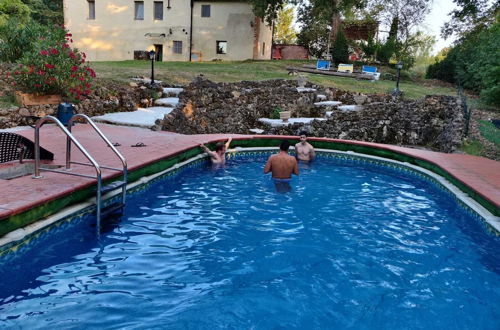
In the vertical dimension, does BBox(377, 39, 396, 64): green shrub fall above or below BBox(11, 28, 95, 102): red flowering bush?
above

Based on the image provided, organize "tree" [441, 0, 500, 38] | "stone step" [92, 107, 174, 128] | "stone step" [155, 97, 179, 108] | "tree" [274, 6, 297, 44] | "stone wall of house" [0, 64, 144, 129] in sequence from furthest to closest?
"tree" [274, 6, 297, 44]
"tree" [441, 0, 500, 38]
"stone step" [155, 97, 179, 108]
"stone step" [92, 107, 174, 128]
"stone wall of house" [0, 64, 144, 129]

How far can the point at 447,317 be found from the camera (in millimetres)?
4062

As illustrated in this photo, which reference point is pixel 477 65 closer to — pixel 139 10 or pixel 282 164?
pixel 282 164

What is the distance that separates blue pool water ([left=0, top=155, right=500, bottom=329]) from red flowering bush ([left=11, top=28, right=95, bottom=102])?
5.46m

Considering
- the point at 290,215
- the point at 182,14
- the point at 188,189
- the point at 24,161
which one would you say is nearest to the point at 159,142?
the point at 188,189

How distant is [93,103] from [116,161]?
6.44 meters

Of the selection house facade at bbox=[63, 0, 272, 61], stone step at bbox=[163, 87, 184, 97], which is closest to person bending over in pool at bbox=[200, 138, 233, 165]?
stone step at bbox=[163, 87, 184, 97]

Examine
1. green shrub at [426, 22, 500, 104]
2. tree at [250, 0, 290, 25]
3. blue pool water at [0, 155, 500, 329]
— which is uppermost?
tree at [250, 0, 290, 25]

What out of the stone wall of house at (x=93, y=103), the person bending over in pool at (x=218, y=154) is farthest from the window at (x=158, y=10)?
the person bending over in pool at (x=218, y=154)

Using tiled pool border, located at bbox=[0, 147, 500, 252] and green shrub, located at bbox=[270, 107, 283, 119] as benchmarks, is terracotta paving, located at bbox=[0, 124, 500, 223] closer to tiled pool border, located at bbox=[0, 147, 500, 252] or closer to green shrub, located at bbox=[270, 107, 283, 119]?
tiled pool border, located at bbox=[0, 147, 500, 252]

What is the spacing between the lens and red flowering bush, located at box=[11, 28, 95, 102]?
10672 mm

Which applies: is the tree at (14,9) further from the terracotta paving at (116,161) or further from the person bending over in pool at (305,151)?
the person bending over in pool at (305,151)

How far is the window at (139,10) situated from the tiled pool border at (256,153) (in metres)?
26.6

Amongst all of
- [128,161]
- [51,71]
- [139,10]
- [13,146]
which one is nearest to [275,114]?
[51,71]
